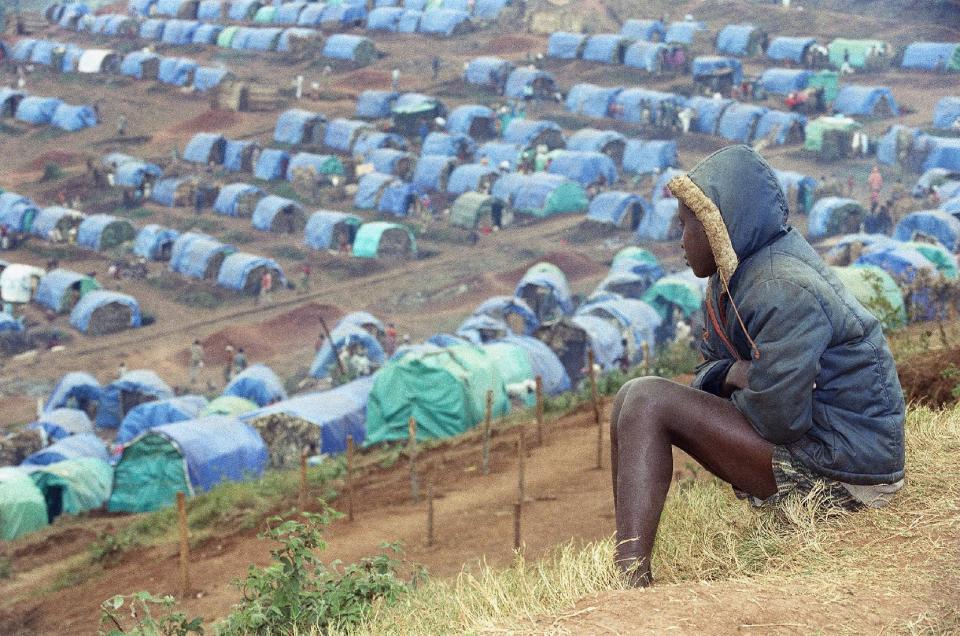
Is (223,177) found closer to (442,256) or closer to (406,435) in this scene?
(442,256)

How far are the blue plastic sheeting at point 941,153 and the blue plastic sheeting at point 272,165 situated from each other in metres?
21.8

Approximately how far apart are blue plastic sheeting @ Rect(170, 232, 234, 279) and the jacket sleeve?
3059 cm

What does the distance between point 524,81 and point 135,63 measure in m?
19.1

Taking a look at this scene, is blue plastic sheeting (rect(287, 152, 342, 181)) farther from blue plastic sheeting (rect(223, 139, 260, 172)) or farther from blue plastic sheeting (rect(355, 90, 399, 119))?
blue plastic sheeting (rect(355, 90, 399, 119))

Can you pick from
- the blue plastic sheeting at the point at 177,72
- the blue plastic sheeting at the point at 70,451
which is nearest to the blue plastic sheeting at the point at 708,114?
the blue plastic sheeting at the point at 177,72

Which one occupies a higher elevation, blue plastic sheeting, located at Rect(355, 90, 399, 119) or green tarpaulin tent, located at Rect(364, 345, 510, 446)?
blue plastic sheeting, located at Rect(355, 90, 399, 119)

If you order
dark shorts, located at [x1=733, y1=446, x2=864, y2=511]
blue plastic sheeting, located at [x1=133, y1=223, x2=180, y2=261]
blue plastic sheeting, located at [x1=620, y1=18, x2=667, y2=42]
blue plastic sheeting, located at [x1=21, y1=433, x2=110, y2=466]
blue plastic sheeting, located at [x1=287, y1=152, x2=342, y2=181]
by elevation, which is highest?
dark shorts, located at [x1=733, y1=446, x2=864, y2=511]

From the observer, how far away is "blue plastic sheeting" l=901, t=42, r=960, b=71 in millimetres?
42594

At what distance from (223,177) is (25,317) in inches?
502

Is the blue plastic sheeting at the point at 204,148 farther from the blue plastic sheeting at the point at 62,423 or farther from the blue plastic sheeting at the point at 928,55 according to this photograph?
the blue plastic sheeting at the point at 928,55

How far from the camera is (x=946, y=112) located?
123 feet

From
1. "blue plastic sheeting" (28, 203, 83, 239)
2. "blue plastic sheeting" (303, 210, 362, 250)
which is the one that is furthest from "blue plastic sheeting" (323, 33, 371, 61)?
"blue plastic sheeting" (303, 210, 362, 250)

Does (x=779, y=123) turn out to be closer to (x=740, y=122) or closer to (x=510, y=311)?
(x=740, y=122)

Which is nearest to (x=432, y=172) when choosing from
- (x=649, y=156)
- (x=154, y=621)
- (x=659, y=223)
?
(x=649, y=156)
